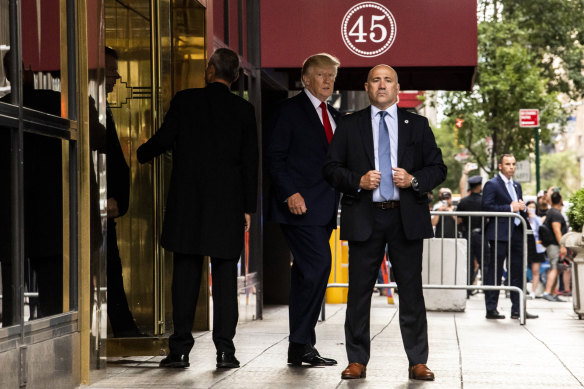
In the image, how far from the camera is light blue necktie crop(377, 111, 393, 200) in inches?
251

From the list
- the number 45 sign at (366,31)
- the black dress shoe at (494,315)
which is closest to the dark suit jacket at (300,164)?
the number 45 sign at (366,31)

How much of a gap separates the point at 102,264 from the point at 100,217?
0.27 metres

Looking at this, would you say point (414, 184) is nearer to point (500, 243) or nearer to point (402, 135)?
point (402, 135)

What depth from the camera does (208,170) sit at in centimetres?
681

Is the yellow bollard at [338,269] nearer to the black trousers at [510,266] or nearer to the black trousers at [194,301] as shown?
the black trousers at [510,266]

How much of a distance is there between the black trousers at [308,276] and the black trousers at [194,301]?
0.45 metres

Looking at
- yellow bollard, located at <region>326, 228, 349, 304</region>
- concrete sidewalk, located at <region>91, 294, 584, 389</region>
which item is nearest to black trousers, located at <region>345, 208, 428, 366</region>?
concrete sidewalk, located at <region>91, 294, 584, 389</region>

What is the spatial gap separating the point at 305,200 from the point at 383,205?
83 cm

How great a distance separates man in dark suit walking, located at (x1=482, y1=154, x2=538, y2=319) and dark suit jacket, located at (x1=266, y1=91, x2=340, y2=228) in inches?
218

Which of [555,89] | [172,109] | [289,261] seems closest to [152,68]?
[172,109]

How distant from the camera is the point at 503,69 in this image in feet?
96.6

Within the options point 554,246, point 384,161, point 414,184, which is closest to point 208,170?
point 384,161

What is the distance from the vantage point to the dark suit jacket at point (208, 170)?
677cm

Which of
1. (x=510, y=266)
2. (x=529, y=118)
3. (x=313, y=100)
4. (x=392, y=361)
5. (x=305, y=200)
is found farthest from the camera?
(x=529, y=118)
